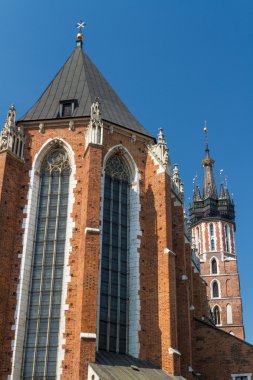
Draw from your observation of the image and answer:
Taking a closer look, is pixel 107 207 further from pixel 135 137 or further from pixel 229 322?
pixel 229 322

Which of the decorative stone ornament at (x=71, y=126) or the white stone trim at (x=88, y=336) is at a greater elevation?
the decorative stone ornament at (x=71, y=126)

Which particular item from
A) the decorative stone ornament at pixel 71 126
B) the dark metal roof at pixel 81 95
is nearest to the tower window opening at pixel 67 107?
the dark metal roof at pixel 81 95

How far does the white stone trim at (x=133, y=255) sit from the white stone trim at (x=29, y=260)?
132cm

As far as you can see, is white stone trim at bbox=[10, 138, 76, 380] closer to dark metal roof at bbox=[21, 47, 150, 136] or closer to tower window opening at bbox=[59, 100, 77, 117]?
tower window opening at bbox=[59, 100, 77, 117]

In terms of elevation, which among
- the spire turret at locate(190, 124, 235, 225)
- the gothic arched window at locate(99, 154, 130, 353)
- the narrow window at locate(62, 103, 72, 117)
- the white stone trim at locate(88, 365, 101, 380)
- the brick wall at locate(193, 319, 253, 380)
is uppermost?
the spire turret at locate(190, 124, 235, 225)

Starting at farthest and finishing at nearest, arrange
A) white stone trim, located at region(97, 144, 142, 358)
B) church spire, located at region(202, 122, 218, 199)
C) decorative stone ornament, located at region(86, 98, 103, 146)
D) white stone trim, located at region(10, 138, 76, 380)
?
church spire, located at region(202, 122, 218, 199), decorative stone ornament, located at region(86, 98, 103, 146), white stone trim, located at region(97, 144, 142, 358), white stone trim, located at region(10, 138, 76, 380)

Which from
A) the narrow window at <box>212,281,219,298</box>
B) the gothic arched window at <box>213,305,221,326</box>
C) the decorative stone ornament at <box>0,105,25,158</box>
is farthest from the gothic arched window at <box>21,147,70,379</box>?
the narrow window at <box>212,281,219,298</box>

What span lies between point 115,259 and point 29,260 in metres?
3.32

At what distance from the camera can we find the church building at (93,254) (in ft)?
63.8

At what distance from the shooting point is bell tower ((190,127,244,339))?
56.3 metres

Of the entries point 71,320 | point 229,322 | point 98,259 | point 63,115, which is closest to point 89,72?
point 63,115

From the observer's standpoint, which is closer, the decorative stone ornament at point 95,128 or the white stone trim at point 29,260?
the white stone trim at point 29,260

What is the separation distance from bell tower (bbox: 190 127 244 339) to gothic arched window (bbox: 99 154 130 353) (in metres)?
33.5

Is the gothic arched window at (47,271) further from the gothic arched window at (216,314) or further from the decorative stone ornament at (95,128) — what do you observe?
the gothic arched window at (216,314)
